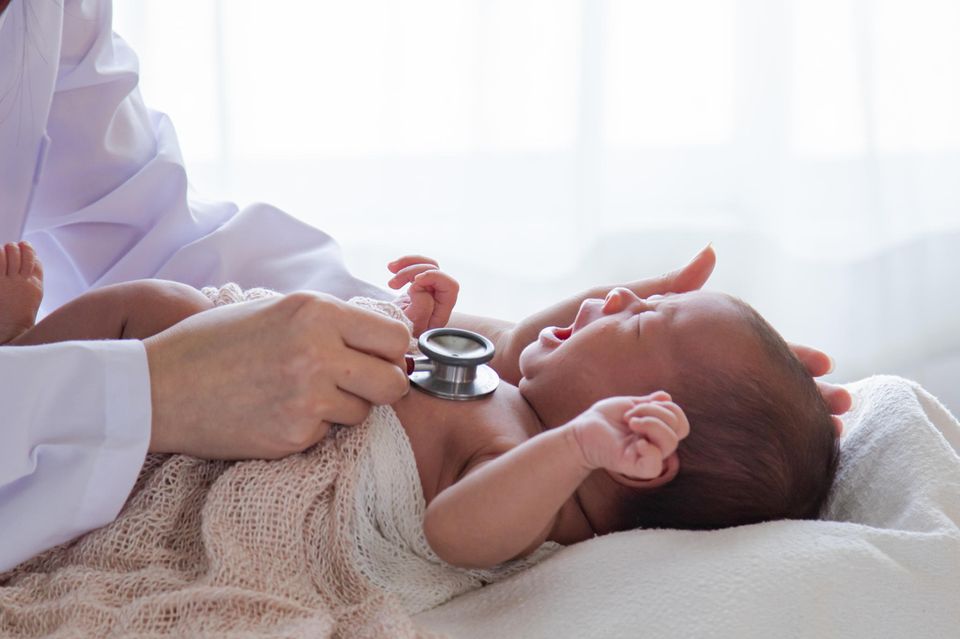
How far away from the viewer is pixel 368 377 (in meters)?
0.96

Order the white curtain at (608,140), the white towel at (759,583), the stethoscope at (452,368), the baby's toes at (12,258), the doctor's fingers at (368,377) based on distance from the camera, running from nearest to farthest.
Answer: the white towel at (759,583)
the doctor's fingers at (368,377)
the stethoscope at (452,368)
the baby's toes at (12,258)
the white curtain at (608,140)

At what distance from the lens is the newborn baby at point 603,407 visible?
936 mm

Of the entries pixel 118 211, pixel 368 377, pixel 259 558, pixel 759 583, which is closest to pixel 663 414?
pixel 759 583

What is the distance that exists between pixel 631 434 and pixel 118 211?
845 mm

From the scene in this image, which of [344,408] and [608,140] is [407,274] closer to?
[344,408]

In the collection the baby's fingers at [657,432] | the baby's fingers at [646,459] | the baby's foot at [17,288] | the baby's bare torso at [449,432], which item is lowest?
the baby's bare torso at [449,432]

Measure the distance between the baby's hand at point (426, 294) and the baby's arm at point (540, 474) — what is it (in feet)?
1.09

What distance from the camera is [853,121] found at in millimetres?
2291

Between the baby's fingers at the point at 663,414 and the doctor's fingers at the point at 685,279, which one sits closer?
the baby's fingers at the point at 663,414

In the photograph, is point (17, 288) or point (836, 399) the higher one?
point (17, 288)

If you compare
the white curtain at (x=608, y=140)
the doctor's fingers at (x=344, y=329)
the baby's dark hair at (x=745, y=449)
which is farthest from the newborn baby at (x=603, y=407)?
the white curtain at (x=608, y=140)

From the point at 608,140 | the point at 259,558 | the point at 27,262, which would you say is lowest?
the point at 259,558

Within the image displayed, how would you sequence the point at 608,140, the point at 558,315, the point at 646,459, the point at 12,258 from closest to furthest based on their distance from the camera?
1. the point at 646,459
2. the point at 12,258
3. the point at 558,315
4. the point at 608,140

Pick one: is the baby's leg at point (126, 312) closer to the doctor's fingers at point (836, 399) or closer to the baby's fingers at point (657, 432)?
the baby's fingers at point (657, 432)
